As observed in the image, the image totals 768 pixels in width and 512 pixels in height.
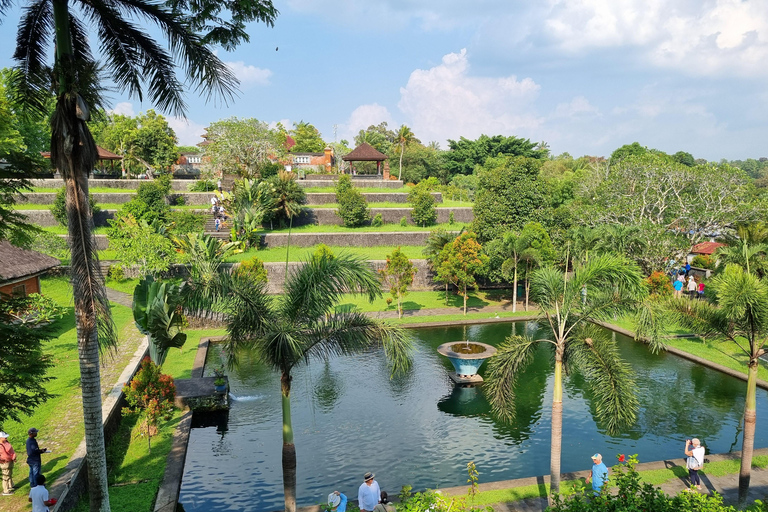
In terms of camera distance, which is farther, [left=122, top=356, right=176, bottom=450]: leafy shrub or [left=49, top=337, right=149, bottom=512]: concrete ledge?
[left=122, top=356, right=176, bottom=450]: leafy shrub

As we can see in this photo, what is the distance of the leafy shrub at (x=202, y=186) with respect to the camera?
33.6 meters

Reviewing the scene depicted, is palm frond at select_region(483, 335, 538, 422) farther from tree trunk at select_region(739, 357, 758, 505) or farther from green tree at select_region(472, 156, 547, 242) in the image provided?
green tree at select_region(472, 156, 547, 242)

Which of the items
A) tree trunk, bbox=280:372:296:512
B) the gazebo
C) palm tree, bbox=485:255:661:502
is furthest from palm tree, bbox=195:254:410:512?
the gazebo

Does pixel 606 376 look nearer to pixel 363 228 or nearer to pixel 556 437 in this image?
pixel 556 437

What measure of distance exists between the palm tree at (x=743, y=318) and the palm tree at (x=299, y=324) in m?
4.93

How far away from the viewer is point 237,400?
12789mm

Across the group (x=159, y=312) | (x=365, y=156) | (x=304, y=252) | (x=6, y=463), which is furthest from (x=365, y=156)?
(x=6, y=463)

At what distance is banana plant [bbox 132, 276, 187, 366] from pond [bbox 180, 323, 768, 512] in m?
1.93

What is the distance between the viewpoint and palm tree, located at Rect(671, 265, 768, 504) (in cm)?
800

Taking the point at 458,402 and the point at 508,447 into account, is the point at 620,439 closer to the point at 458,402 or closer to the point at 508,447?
the point at 508,447

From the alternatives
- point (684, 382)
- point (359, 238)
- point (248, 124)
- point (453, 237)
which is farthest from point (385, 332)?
point (248, 124)

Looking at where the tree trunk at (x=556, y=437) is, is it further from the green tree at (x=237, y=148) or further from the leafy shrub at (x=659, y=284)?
the green tree at (x=237, y=148)

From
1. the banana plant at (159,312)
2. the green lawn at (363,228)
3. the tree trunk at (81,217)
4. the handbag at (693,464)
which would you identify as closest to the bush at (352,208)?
the green lawn at (363,228)

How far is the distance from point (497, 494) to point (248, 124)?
104ft
